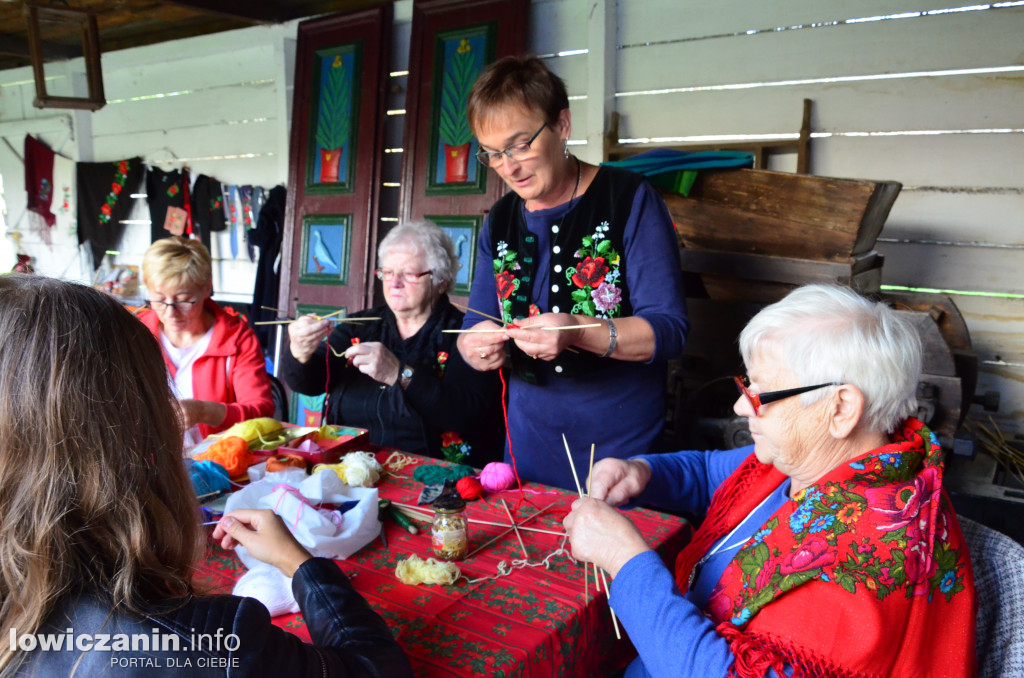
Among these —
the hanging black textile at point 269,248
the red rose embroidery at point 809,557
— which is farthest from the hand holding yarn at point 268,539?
the hanging black textile at point 269,248

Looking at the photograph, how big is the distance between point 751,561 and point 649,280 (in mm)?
961

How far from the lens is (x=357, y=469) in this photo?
1.86m

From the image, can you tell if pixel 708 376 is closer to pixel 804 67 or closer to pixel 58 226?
pixel 804 67

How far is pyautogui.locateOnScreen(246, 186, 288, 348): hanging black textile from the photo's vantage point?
5.62 meters

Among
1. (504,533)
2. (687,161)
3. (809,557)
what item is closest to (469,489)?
(504,533)

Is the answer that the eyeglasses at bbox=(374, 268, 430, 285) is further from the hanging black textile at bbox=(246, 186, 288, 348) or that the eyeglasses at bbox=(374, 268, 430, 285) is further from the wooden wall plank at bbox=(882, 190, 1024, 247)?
the hanging black textile at bbox=(246, 186, 288, 348)

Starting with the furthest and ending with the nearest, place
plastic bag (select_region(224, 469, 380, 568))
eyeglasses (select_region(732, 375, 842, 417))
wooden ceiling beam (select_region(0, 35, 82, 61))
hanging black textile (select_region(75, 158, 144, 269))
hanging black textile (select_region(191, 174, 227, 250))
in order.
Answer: hanging black textile (select_region(75, 158, 144, 269)), wooden ceiling beam (select_region(0, 35, 82, 61)), hanging black textile (select_region(191, 174, 227, 250)), plastic bag (select_region(224, 469, 380, 568)), eyeglasses (select_region(732, 375, 842, 417))

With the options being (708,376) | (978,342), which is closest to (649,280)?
(708,376)

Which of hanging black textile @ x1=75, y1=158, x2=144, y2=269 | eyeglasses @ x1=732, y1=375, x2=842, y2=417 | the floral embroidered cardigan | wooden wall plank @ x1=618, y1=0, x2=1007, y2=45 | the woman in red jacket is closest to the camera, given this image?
the floral embroidered cardigan

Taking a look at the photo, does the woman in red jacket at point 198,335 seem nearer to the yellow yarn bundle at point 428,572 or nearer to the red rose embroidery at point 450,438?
the red rose embroidery at point 450,438

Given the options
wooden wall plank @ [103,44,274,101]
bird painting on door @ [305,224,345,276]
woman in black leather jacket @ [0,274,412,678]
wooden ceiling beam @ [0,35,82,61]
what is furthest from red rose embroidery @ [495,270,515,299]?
wooden ceiling beam @ [0,35,82,61]

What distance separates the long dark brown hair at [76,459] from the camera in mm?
819

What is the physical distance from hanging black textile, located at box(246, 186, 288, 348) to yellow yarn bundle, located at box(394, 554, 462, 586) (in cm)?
454

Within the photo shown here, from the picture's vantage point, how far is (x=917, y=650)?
1.09m
